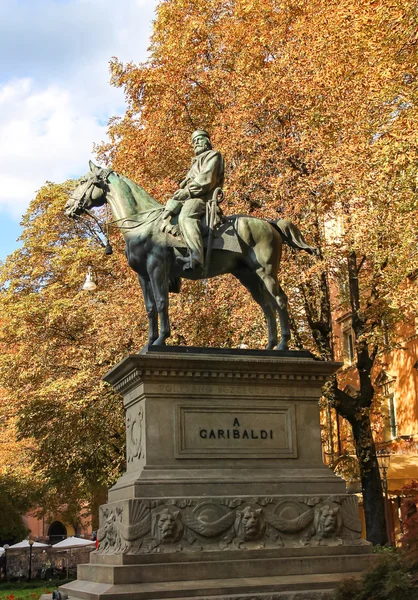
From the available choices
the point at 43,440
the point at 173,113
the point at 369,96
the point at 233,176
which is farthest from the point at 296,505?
the point at 43,440

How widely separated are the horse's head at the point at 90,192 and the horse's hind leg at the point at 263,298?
2434mm

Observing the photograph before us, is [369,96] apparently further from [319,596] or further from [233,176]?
[319,596]

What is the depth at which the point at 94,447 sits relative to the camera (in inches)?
1174

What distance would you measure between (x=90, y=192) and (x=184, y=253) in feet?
6.78

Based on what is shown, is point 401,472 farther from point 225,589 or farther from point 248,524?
point 225,589

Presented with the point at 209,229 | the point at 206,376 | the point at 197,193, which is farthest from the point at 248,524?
the point at 197,193

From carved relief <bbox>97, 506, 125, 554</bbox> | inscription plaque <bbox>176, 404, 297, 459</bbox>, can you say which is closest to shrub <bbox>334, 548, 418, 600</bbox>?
inscription plaque <bbox>176, 404, 297, 459</bbox>

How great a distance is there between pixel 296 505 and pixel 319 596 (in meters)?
1.27

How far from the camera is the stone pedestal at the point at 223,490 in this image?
10445mm

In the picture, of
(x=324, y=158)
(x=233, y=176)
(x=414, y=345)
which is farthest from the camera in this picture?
(x=414, y=345)

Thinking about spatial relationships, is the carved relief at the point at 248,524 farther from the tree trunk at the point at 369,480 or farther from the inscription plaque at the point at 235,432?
the tree trunk at the point at 369,480

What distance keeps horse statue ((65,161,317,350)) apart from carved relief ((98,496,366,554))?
7.73 ft

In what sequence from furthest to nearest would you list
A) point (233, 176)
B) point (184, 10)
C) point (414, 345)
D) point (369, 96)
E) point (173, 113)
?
point (414, 345) < point (184, 10) < point (173, 113) < point (233, 176) < point (369, 96)

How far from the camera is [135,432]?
38.4 feet
